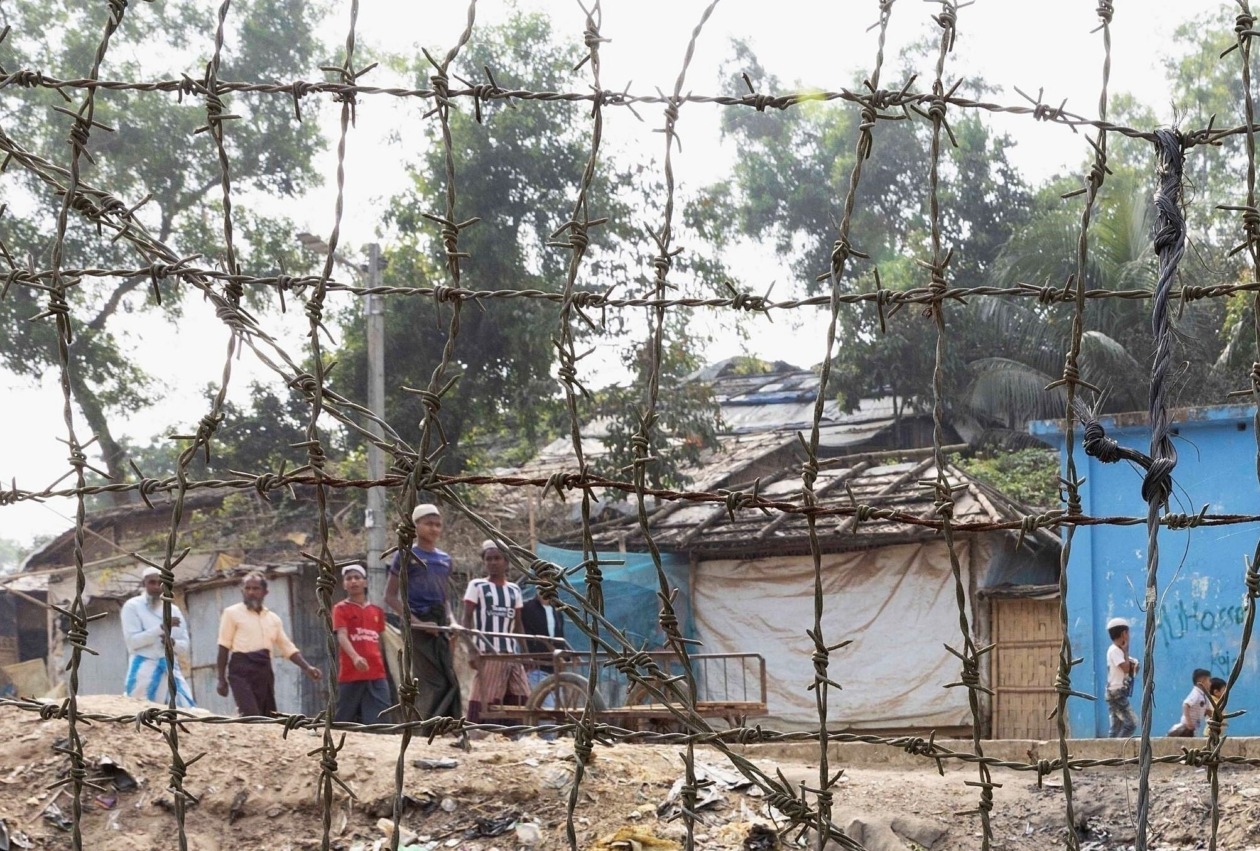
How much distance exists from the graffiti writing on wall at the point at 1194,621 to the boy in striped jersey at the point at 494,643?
6.37 metres

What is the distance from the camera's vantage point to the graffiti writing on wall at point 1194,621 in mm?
11664

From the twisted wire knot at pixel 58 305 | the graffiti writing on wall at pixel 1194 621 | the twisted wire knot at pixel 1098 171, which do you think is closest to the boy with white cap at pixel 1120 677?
the graffiti writing on wall at pixel 1194 621

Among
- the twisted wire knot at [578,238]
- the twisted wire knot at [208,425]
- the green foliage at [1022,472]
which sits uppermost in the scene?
the green foliage at [1022,472]

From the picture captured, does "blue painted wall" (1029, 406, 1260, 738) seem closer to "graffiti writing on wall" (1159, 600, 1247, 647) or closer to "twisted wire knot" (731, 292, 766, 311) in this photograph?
"graffiti writing on wall" (1159, 600, 1247, 647)

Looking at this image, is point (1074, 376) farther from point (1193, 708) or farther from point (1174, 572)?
point (1174, 572)

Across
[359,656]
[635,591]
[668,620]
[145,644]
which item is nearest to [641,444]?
[668,620]

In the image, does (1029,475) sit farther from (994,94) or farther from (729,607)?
(994,94)

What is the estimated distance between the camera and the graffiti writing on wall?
11.7 metres

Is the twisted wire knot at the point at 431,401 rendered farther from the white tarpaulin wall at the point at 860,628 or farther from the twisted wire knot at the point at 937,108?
the white tarpaulin wall at the point at 860,628

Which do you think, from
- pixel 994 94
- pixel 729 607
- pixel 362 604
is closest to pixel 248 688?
pixel 362 604

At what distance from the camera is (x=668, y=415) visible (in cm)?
1695

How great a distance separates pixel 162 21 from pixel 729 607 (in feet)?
47.2

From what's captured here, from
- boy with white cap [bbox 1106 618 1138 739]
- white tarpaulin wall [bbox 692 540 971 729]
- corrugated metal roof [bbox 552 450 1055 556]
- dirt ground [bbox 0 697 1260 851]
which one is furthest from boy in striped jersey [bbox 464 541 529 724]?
white tarpaulin wall [bbox 692 540 971 729]

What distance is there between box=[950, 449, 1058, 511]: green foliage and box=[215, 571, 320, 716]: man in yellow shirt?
12.2 meters
